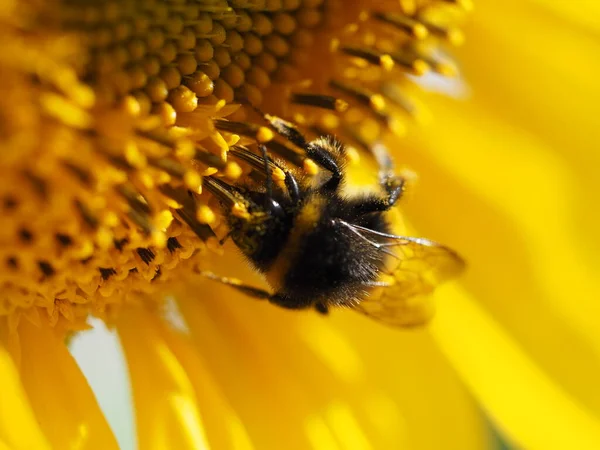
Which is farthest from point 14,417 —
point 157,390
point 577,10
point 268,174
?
point 577,10

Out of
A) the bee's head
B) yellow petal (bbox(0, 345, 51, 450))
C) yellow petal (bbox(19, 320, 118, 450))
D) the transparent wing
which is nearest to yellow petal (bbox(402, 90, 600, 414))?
the transparent wing

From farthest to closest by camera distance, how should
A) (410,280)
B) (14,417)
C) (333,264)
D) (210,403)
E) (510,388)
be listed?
(510,388) → (210,403) → (410,280) → (333,264) → (14,417)

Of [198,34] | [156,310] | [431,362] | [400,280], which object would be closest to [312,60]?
[198,34]

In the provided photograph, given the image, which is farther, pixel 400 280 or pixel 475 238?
pixel 475 238

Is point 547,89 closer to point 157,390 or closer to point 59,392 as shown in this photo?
point 157,390

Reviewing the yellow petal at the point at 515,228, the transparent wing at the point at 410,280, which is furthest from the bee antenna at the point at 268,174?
the yellow petal at the point at 515,228

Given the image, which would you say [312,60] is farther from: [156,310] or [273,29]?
[156,310]
